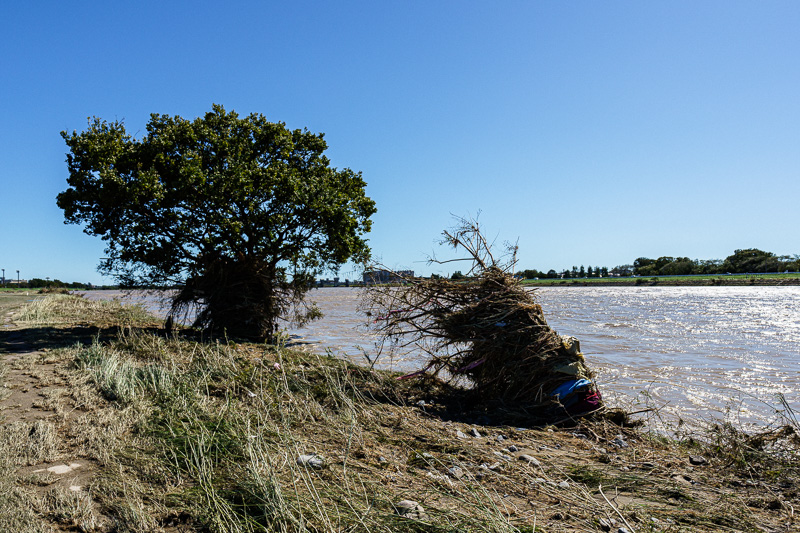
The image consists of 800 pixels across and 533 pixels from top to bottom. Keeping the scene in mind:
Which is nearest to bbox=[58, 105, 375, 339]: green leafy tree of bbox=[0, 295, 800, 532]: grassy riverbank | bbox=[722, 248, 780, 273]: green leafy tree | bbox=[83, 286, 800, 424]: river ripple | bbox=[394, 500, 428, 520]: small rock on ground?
bbox=[83, 286, 800, 424]: river ripple

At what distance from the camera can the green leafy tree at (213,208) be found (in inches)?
495

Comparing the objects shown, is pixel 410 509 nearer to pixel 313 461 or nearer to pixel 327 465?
pixel 327 465

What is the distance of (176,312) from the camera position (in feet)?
45.9

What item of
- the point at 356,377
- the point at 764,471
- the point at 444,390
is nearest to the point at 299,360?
the point at 356,377

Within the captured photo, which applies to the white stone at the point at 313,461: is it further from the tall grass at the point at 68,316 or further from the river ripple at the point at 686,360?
the tall grass at the point at 68,316

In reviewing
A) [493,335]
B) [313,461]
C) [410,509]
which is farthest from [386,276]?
[410,509]

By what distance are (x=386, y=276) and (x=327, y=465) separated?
519 centimetres

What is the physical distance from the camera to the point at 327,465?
425cm

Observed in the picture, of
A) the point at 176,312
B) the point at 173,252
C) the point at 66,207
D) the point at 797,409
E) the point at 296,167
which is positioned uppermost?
the point at 296,167

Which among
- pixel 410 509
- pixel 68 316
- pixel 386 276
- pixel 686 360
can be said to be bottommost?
pixel 686 360

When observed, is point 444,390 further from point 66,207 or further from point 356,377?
point 66,207

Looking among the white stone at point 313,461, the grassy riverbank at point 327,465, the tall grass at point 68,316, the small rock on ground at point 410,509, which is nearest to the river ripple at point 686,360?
the grassy riverbank at point 327,465

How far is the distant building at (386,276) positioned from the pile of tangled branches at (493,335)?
0.11 m

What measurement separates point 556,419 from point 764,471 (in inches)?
101
